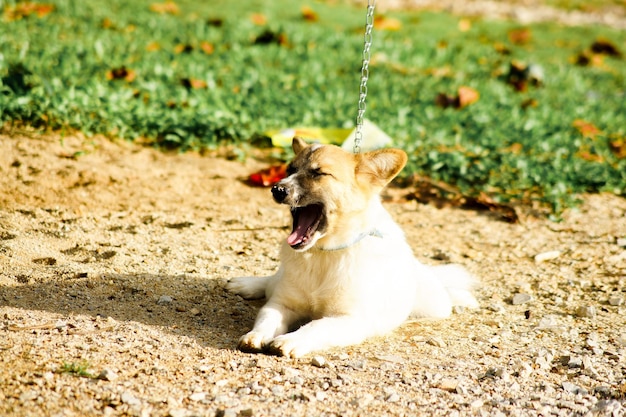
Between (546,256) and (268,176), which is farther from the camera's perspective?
(268,176)

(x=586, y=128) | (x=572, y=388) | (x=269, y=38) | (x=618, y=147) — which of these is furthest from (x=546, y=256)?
(x=269, y=38)

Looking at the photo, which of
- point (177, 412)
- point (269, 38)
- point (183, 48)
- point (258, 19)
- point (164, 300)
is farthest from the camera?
point (258, 19)

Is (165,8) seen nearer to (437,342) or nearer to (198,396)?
(437,342)

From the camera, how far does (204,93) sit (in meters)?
8.41

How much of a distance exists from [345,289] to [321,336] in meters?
0.33

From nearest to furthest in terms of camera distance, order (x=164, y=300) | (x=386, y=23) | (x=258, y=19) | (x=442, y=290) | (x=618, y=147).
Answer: (x=164, y=300)
(x=442, y=290)
(x=618, y=147)
(x=258, y=19)
(x=386, y=23)

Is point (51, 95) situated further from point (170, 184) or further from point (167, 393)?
point (167, 393)

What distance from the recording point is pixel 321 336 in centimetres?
421

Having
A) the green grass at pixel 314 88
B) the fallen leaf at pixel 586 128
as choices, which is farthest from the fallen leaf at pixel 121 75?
the fallen leaf at pixel 586 128

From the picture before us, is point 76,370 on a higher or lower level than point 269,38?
lower

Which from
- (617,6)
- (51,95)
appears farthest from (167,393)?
(617,6)

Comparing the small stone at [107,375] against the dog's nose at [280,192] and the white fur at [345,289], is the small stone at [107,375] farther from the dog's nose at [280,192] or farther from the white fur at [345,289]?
the dog's nose at [280,192]

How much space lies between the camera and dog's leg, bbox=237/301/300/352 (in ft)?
13.5

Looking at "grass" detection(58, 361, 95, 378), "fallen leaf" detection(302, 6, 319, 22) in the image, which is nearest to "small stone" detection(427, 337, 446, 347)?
"grass" detection(58, 361, 95, 378)
